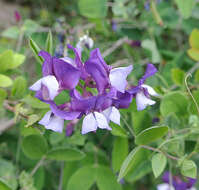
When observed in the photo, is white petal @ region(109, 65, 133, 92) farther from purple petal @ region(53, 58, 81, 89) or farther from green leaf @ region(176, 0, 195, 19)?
green leaf @ region(176, 0, 195, 19)

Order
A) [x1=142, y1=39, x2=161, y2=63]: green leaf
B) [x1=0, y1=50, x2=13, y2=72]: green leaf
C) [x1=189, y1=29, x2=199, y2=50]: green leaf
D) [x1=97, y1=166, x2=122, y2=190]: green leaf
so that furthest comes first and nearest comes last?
1. [x1=142, y1=39, x2=161, y2=63]: green leaf
2. [x1=189, y1=29, x2=199, y2=50]: green leaf
3. [x1=97, y1=166, x2=122, y2=190]: green leaf
4. [x1=0, y1=50, x2=13, y2=72]: green leaf

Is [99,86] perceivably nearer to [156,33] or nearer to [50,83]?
[50,83]

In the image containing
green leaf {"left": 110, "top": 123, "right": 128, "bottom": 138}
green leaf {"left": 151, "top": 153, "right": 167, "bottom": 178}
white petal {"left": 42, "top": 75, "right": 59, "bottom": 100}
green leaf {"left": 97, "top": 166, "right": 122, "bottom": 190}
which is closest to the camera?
white petal {"left": 42, "top": 75, "right": 59, "bottom": 100}

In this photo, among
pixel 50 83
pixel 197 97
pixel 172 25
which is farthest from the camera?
pixel 172 25

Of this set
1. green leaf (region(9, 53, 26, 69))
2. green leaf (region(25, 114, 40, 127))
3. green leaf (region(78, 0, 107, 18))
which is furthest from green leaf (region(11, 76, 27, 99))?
green leaf (region(78, 0, 107, 18))

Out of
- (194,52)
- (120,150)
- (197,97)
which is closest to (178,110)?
(197,97)

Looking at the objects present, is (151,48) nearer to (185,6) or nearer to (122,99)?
(185,6)
